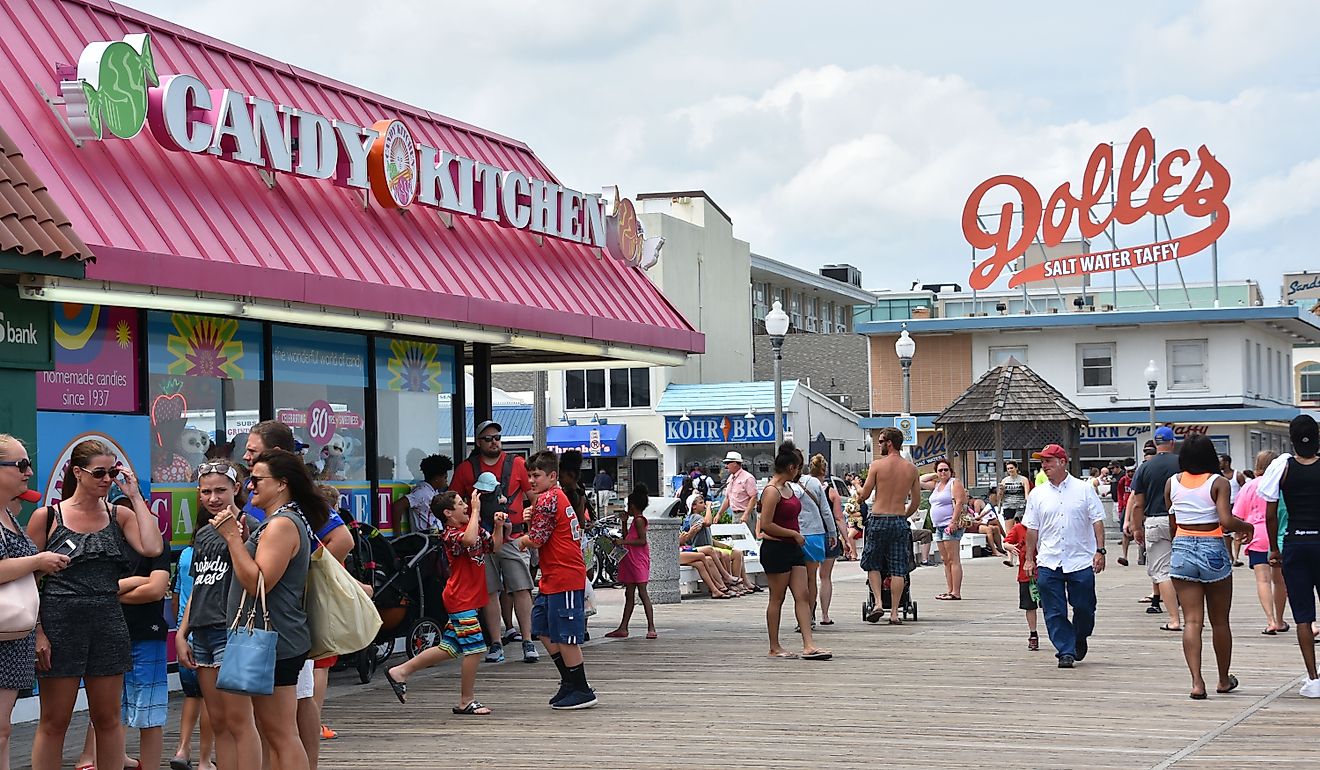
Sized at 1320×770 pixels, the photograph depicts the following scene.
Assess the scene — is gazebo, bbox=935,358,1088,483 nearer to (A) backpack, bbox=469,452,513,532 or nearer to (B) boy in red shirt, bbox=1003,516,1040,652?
(B) boy in red shirt, bbox=1003,516,1040,652

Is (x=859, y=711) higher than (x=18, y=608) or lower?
lower

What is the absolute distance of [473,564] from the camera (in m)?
11.7

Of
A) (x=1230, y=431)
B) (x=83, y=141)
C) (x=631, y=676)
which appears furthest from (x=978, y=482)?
(x=83, y=141)

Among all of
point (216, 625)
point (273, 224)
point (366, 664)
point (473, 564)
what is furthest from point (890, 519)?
point (216, 625)

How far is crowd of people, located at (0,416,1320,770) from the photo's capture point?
749cm

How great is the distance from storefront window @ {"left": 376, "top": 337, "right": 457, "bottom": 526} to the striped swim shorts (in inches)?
170

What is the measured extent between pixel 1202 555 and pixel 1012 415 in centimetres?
2480

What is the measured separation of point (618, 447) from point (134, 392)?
4381 centimetres

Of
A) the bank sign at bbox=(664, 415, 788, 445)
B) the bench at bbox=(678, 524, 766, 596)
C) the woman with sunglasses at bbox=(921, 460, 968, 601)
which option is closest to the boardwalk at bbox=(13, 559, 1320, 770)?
the woman with sunglasses at bbox=(921, 460, 968, 601)

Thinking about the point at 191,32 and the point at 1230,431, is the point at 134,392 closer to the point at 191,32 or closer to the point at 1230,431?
the point at 191,32

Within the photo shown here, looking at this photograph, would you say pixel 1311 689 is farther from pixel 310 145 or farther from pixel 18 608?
pixel 310 145

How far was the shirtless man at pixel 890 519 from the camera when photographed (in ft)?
56.2

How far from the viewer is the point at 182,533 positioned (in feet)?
42.9

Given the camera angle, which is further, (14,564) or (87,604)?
(87,604)
